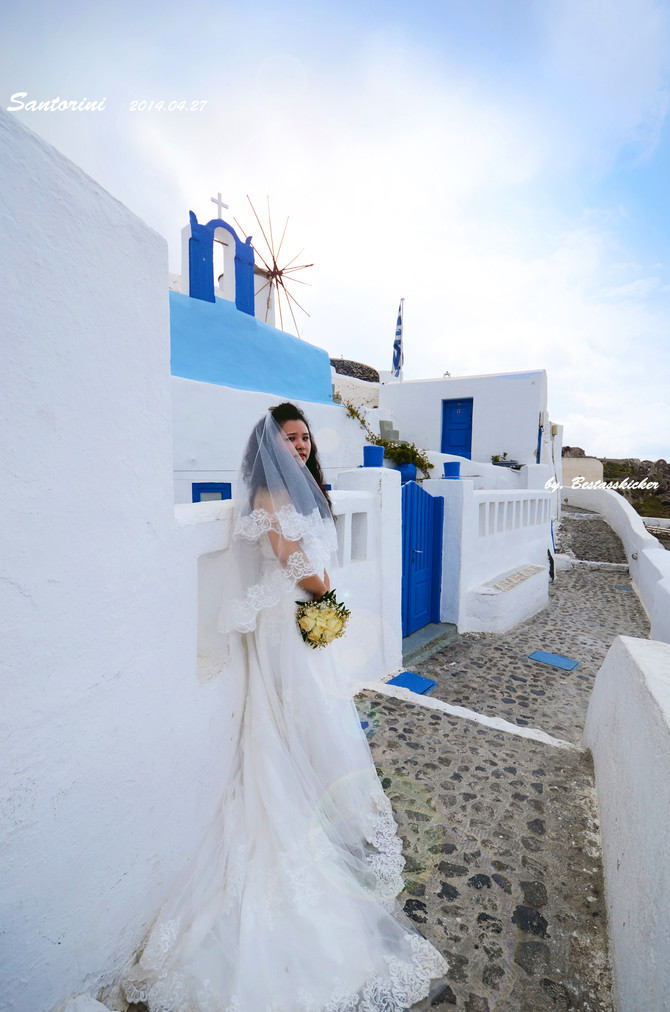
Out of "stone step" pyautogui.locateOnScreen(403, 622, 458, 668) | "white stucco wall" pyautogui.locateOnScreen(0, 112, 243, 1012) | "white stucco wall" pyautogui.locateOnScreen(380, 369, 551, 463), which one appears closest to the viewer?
"white stucco wall" pyautogui.locateOnScreen(0, 112, 243, 1012)

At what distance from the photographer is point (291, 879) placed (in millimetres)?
2025

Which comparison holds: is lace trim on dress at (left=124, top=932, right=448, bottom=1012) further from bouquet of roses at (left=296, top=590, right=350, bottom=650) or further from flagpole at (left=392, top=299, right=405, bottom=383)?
flagpole at (left=392, top=299, right=405, bottom=383)

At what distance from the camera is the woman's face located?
2.57m

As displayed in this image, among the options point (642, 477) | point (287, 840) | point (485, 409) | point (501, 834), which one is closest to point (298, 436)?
point (287, 840)

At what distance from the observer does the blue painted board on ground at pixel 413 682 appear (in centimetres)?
481

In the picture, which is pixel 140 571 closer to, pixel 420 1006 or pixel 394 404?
pixel 420 1006

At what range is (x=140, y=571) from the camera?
1780mm

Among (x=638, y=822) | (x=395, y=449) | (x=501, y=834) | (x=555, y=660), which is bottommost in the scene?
(x=555, y=660)

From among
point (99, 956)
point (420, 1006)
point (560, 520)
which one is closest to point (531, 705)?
point (420, 1006)

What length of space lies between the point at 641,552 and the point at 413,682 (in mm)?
8009

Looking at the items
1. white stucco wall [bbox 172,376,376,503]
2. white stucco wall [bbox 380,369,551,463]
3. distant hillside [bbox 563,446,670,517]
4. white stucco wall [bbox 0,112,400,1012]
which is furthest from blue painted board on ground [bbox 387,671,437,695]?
distant hillside [bbox 563,446,670,517]

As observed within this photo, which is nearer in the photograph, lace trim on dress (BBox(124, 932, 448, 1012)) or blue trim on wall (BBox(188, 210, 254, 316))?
lace trim on dress (BBox(124, 932, 448, 1012))

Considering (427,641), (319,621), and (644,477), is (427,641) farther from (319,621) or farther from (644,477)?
(644,477)

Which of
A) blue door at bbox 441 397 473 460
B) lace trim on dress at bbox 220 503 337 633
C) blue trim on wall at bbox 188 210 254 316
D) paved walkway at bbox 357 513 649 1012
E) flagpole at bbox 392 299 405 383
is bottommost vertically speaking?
paved walkway at bbox 357 513 649 1012
